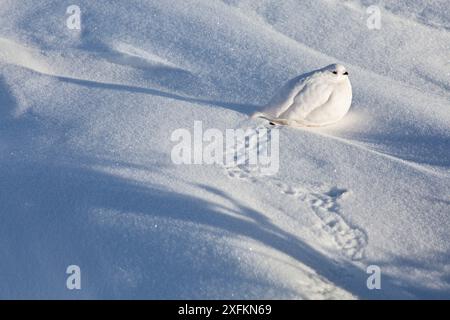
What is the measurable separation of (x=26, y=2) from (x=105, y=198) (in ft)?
7.54

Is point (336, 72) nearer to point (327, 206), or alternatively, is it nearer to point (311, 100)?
point (311, 100)

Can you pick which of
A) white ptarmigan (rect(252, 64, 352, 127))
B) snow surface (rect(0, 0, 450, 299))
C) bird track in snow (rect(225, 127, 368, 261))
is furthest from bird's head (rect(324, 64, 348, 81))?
bird track in snow (rect(225, 127, 368, 261))

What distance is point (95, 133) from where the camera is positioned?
10.9ft

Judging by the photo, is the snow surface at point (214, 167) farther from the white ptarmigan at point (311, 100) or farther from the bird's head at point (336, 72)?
the bird's head at point (336, 72)

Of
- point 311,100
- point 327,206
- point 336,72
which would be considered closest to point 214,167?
point 327,206

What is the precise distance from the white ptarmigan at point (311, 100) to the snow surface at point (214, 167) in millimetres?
70

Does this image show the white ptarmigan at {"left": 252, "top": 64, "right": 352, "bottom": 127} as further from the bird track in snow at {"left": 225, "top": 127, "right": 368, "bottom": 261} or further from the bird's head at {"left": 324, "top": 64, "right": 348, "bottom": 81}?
the bird track in snow at {"left": 225, "top": 127, "right": 368, "bottom": 261}

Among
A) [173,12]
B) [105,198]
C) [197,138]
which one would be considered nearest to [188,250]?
[105,198]

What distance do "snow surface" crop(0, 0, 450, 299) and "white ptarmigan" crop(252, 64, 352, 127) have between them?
0.07 m

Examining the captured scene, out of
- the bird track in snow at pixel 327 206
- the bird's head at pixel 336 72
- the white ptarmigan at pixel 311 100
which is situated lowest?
the bird track in snow at pixel 327 206

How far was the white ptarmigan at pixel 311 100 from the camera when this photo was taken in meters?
3.36

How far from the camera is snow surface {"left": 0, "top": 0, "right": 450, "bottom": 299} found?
2.59 meters

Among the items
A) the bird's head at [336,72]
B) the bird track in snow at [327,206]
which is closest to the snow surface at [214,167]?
the bird track in snow at [327,206]

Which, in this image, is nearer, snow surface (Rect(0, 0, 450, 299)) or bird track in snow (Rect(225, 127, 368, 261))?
snow surface (Rect(0, 0, 450, 299))
